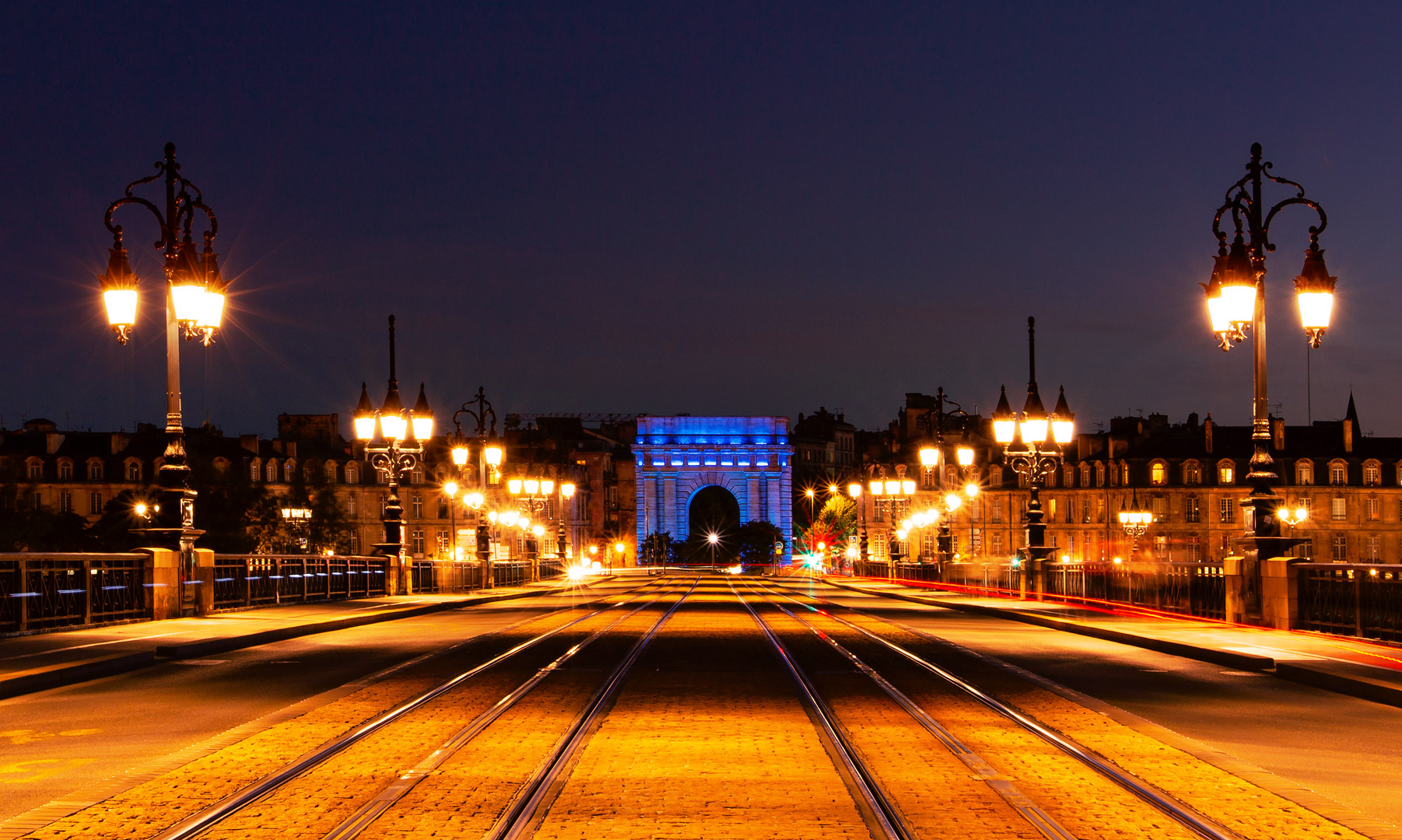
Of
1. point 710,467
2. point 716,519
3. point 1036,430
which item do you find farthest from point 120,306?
point 716,519

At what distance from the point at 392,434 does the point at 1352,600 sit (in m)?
24.4

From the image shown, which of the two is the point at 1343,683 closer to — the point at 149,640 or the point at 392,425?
the point at 149,640

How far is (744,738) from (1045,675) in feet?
21.6

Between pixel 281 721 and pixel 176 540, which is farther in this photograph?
pixel 176 540

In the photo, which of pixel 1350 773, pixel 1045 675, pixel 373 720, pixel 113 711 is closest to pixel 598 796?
pixel 373 720

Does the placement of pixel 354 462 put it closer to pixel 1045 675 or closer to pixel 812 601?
pixel 812 601

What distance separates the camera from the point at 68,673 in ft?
49.3

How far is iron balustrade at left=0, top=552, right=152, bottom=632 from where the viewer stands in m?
20.0

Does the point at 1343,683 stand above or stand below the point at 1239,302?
below

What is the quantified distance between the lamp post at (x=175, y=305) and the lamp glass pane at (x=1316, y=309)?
52.2 ft

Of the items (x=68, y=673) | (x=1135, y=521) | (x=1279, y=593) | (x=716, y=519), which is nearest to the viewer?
→ (x=68, y=673)

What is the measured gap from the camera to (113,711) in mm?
12711

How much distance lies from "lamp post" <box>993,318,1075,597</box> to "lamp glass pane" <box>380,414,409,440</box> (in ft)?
49.1

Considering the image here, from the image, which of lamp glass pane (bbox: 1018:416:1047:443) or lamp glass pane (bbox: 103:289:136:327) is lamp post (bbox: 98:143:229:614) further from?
lamp glass pane (bbox: 1018:416:1047:443)
